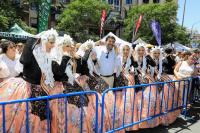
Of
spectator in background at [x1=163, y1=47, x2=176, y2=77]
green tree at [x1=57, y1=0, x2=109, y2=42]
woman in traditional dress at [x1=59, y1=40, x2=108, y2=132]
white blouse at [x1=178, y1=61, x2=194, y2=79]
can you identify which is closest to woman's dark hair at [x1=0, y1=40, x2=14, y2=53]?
woman in traditional dress at [x1=59, y1=40, x2=108, y2=132]

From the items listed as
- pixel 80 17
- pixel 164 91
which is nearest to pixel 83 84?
pixel 164 91

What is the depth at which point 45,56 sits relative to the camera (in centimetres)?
487

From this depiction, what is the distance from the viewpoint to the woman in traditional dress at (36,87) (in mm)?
4532

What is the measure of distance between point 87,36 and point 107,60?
2623cm

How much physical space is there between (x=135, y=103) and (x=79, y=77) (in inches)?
47.3

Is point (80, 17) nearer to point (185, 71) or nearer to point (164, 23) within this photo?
point (164, 23)

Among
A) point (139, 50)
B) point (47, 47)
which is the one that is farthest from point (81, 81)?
point (139, 50)

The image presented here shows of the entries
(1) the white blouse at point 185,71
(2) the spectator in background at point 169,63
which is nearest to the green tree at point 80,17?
(2) the spectator in background at point 169,63

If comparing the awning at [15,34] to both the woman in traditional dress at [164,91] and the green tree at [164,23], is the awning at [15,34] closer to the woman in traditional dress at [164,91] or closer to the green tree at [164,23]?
the woman in traditional dress at [164,91]

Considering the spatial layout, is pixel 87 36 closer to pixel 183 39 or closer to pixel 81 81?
pixel 183 39

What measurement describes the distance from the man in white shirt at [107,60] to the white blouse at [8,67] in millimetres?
1574

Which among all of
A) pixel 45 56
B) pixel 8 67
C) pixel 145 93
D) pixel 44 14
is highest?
pixel 44 14

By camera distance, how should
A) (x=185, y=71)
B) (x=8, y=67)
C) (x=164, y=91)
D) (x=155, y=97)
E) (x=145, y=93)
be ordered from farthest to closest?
(x=185, y=71)
(x=164, y=91)
(x=155, y=97)
(x=145, y=93)
(x=8, y=67)

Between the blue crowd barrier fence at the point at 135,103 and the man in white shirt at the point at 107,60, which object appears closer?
the blue crowd barrier fence at the point at 135,103
